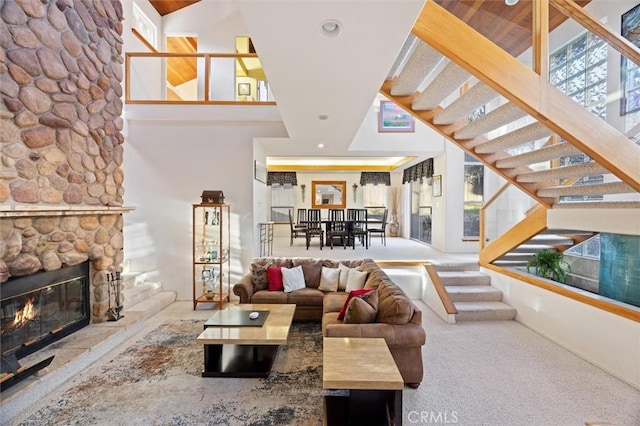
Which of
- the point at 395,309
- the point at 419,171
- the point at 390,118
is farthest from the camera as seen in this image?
the point at 419,171

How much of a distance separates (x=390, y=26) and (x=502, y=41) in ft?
4.17

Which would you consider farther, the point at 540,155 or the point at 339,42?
the point at 540,155

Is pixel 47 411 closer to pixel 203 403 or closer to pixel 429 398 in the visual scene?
pixel 203 403

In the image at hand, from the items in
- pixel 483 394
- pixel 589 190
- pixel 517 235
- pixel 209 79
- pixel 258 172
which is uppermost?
pixel 209 79

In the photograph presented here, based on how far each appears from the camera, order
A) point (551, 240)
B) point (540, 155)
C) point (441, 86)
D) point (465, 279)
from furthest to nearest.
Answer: point (465, 279) < point (551, 240) < point (540, 155) < point (441, 86)

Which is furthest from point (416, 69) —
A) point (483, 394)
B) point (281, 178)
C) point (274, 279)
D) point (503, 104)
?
point (281, 178)

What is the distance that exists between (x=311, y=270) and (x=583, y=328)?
3206mm

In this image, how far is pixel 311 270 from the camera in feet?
14.9

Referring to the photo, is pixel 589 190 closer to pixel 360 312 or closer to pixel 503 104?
pixel 503 104

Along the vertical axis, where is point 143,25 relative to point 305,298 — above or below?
above

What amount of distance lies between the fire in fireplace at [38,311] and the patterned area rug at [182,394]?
17.9 inches

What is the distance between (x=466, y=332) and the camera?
12.8 ft

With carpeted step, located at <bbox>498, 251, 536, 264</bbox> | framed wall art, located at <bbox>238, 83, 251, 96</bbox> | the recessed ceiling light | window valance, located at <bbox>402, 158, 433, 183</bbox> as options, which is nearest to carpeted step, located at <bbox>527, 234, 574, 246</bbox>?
carpeted step, located at <bbox>498, 251, 536, 264</bbox>

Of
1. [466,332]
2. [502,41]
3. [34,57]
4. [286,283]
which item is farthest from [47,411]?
[502,41]
